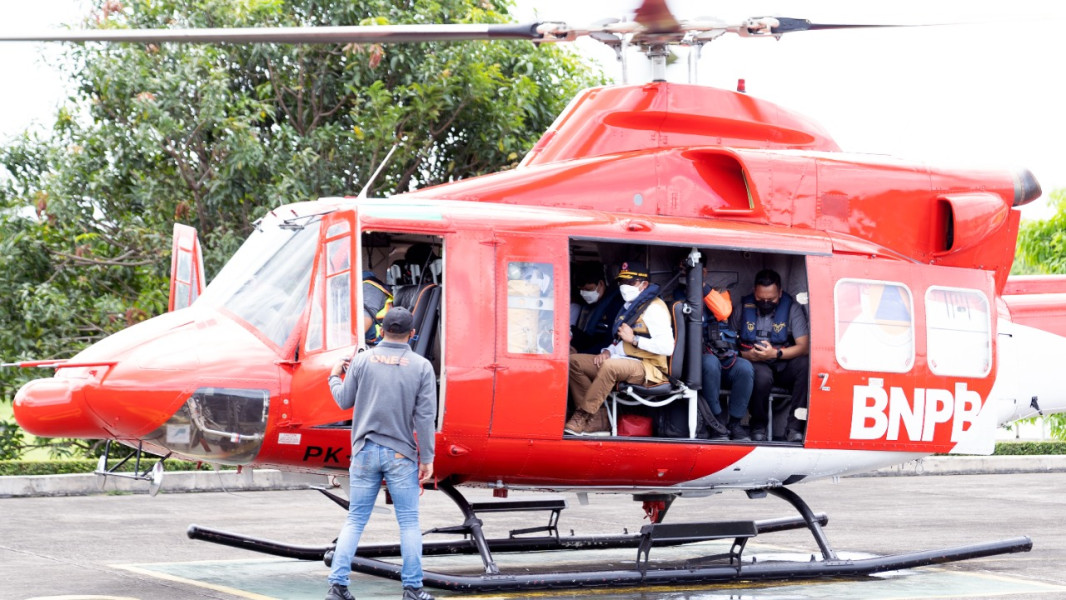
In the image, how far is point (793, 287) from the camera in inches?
368

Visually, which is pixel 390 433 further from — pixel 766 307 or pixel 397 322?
pixel 766 307

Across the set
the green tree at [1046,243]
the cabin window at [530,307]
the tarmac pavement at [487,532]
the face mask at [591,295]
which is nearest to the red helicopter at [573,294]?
the cabin window at [530,307]

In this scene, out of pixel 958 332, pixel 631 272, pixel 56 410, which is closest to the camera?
pixel 56 410

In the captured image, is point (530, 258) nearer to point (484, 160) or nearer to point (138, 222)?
point (484, 160)

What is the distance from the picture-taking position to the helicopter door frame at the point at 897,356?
8.92 metres

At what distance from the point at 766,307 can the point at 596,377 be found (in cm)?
149

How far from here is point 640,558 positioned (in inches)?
349

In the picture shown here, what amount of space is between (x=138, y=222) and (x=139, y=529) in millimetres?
6464

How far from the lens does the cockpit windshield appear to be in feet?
26.3

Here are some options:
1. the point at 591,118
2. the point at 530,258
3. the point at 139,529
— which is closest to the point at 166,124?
the point at 139,529

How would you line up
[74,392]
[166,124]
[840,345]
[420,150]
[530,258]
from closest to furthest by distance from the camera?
1. [74,392]
2. [530,258]
3. [840,345]
4. [166,124]
5. [420,150]

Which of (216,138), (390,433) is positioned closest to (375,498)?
(390,433)

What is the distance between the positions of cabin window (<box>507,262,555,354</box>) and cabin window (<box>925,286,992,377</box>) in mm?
2944

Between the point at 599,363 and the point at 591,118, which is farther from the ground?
the point at 591,118
